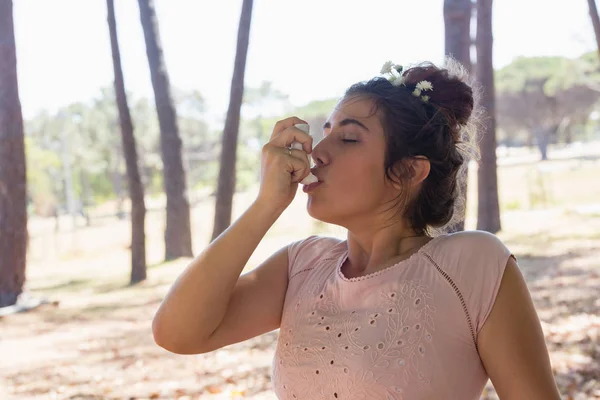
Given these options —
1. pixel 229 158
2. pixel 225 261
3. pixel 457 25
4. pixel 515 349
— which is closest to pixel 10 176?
pixel 229 158

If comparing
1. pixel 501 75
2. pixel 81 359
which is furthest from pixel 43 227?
pixel 81 359

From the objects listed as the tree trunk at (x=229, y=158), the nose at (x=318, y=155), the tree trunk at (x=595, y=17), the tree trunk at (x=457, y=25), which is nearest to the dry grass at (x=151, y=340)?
the nose at (x=318, y=155)

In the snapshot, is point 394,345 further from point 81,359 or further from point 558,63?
point 558,63

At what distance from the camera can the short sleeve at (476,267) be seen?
1.17 metres

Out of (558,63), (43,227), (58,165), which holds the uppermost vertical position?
(558,63)

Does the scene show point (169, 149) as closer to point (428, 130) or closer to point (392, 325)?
point (428, 130)

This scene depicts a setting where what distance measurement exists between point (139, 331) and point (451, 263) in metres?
4.62

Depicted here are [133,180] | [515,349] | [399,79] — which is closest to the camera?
[515,349]

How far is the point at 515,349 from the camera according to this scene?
1.13 meters

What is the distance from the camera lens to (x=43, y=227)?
84.3 feet

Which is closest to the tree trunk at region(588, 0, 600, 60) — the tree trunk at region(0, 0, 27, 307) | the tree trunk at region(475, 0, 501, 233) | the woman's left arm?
the tree trunk at region(475, 0, 501, 233)

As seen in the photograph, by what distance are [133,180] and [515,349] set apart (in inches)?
299

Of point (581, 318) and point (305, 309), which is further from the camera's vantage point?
point (581, 318)

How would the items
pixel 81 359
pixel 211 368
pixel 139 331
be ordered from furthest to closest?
1. pixel 139 331
2. pixel 81 359
3. pixel 211 368
